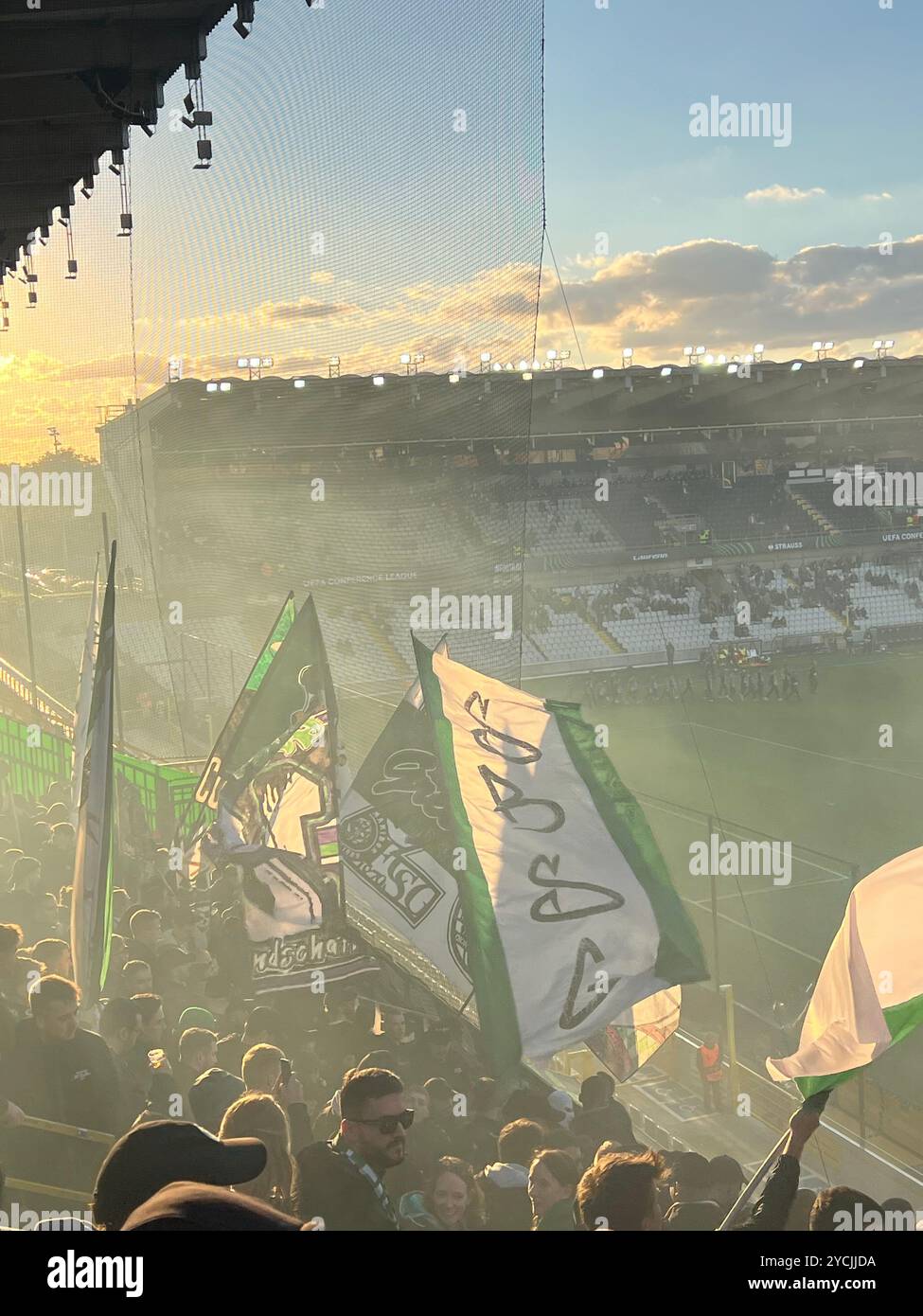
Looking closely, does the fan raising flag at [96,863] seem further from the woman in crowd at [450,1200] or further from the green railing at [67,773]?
the green railing at [67,773]

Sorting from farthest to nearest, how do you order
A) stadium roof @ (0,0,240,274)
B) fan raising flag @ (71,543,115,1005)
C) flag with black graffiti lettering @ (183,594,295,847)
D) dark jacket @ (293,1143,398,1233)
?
1. flag with black graffiti lettering @ (183,594,295,847)
2. fan raising flag @ (71,543,115,1005)
3. stadium roof @ (0,0,240,274)
4. dark jacket @ (293,1143,398,1233)

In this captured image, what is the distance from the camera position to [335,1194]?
9.61 ft

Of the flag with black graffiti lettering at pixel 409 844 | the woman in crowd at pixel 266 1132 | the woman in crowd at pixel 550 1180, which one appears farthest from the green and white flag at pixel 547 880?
the woman in crowd at pixel 266 1132

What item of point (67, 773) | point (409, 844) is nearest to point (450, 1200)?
point (409, 844)

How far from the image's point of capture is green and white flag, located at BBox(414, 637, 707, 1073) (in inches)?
186

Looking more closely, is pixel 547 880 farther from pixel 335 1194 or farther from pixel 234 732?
pixel 234 732

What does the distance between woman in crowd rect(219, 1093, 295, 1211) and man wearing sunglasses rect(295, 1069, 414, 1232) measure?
263 millimetres

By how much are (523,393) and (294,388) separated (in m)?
4.87

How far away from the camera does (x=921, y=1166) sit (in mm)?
7125

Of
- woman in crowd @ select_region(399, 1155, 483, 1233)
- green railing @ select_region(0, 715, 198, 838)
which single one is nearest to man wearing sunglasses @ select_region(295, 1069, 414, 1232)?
woman in crowd @ select_region(399, 1155, 483, 1233)

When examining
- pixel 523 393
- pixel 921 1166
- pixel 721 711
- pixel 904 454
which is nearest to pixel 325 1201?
pixel 523 393

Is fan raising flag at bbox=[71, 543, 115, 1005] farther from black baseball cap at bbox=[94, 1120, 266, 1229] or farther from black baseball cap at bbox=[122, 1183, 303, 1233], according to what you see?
black baseball cap at bbox=[122, 1183, 303, 1233]

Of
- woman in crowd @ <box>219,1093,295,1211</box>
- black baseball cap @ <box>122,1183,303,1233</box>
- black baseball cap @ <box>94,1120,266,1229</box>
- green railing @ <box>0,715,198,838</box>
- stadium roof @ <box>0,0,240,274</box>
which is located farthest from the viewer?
green railing @ <box>0,715,198,838</box>

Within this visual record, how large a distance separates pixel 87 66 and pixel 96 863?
10.9 feet
